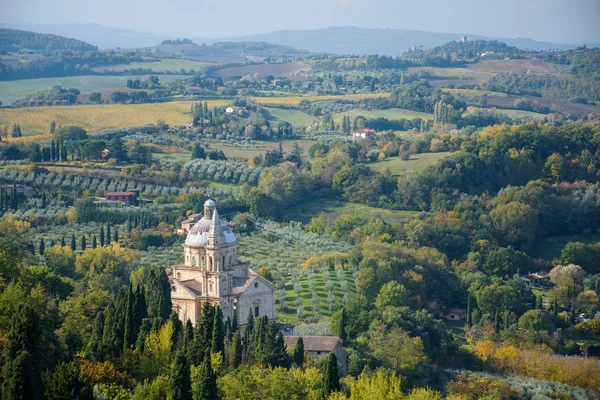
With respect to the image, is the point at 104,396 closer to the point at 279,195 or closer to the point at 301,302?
the point at 301,302

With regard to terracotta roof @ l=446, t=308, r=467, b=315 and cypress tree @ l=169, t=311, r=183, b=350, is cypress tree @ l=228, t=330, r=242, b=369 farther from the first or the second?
terracotta roof @ l=446, t=308, r=467, b=315

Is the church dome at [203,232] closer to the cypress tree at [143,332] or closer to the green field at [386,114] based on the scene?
the cypress tree at [143,332]

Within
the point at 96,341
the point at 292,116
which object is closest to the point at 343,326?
the point at 96,341

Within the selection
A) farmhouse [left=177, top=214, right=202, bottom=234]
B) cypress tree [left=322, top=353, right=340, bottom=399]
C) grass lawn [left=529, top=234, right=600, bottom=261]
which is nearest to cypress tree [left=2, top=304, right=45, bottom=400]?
cypress tree [left=322, top=353, right=340, bottom=399]

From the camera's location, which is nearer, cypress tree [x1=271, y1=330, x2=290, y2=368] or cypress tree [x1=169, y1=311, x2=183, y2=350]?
cypress tree [x1=169, y1=311, x2=183, y2=350]

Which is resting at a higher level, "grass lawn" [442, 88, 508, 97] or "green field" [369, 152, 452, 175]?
"green field" [369, 152, 452, 175]

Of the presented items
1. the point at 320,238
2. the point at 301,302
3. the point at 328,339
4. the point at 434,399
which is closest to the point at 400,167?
the point at 320,238

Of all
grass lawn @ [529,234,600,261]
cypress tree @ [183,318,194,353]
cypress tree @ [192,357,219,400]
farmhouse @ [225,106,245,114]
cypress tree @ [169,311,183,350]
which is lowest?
grass lawn @ [529,234,600,261]

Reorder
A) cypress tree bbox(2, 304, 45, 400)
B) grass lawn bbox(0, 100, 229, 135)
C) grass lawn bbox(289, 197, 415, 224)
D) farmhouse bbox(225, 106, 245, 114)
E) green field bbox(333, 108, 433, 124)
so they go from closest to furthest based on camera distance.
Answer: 1. cypress tree bbox(2, 304, 45, 400)
2. grass lawn bbox(289, 197, 415, 224)
3. grass lawn bbox(0, 100, 229, 135)
4. farmhouse bbox(225, 106, 245, 114)
5. green field bbox(333, 108, 433, 124)
